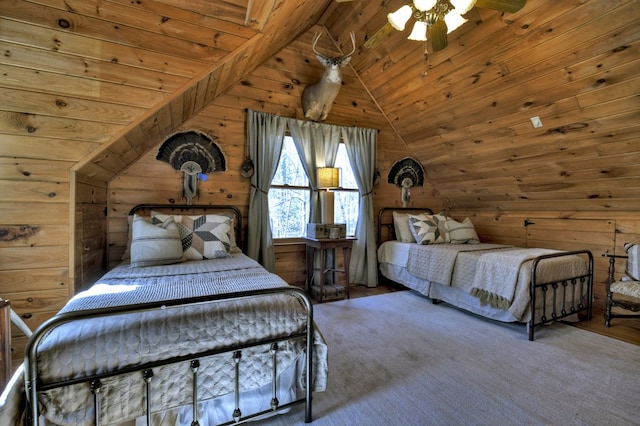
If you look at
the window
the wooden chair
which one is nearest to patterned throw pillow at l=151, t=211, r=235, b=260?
the window

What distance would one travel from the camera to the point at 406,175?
14.9ft

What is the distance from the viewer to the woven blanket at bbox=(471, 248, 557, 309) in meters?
2.65

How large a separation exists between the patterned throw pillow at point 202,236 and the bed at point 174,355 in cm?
73

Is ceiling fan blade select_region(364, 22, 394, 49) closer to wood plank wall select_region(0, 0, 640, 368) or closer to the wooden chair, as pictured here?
wood plank wall select_region(0, 0, 640, 368)

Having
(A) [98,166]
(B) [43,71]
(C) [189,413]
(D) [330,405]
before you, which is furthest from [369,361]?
(B) [43,71]

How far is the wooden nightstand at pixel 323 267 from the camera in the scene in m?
3.37

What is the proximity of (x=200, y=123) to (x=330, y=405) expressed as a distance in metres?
2.93

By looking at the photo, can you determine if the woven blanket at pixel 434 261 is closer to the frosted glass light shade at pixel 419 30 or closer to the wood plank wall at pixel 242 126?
the wood plank wall at pixel 242 126

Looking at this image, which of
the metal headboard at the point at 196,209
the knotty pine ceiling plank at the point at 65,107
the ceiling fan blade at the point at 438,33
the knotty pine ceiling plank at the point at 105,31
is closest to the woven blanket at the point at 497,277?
the ceiling fan blade at the point at 438,33

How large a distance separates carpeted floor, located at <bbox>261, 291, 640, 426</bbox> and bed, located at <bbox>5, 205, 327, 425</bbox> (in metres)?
0.30

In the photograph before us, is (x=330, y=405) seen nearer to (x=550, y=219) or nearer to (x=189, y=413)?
(x=189, y=413)

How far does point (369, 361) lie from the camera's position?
2107 millimetres

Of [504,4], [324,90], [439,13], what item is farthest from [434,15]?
[324,90]

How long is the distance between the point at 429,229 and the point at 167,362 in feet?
11.1
